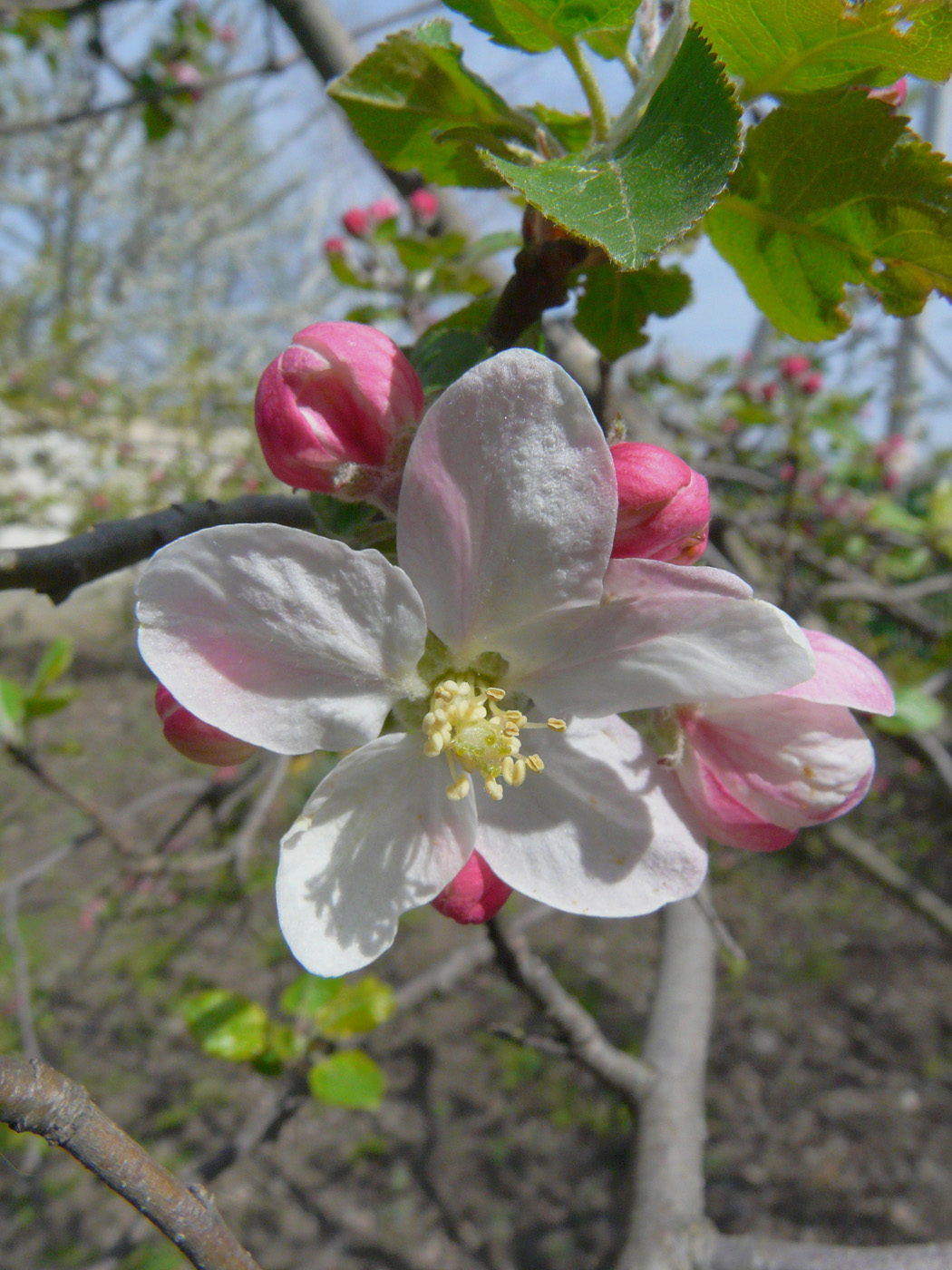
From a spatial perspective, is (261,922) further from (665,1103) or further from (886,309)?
(886,309)

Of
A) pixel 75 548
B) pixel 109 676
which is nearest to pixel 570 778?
pixel 75 548

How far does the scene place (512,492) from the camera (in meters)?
0.53

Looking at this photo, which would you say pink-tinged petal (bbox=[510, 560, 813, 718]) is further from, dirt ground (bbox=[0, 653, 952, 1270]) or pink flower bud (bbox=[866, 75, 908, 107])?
dirt ground (bbox=[0, 653, 952, 1270])

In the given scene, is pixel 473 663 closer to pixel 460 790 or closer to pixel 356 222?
pixel 460 790

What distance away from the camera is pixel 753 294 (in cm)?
77

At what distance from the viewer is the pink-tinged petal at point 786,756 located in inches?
24.4

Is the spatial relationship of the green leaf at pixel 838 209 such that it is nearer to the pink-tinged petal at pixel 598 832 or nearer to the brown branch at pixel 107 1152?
the pink-tinged petal at pixel 598 832

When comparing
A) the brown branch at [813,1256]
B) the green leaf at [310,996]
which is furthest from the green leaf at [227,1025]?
the brown branch at [813,1256]

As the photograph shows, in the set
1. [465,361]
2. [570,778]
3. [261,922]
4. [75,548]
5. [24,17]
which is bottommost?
[261,922]

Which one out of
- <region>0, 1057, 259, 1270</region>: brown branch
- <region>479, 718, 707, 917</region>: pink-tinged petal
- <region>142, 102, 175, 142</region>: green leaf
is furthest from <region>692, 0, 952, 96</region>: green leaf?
<region>142, 102, 175, 142</region>: green leaf

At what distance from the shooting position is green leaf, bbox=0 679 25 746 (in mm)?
1657

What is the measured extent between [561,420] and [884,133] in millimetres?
360

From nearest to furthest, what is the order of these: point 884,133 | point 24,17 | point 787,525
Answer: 1. point 884,133
2. point 787,525
3. point 24,17

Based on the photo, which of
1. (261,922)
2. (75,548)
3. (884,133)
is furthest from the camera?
(261,922)
